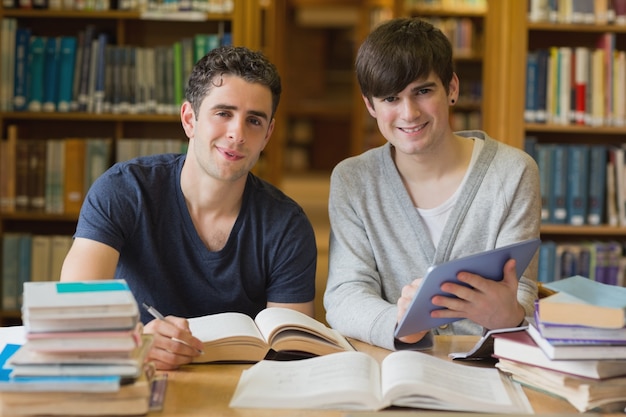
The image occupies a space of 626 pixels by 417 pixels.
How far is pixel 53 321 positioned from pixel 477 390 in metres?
0.65

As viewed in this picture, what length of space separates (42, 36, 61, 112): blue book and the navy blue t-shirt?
194cm

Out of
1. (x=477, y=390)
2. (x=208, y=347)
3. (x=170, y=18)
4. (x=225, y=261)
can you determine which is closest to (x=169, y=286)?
(x=225, y=261)

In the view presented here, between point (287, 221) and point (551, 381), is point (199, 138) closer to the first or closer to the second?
point (287, 221)

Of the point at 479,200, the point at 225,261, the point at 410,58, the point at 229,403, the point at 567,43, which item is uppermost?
the point at 567,43

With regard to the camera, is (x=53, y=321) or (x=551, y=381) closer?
(x=53, y=321)

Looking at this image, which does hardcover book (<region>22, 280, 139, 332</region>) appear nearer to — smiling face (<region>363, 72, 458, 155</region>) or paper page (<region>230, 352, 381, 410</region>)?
paper page (<region>230, 352, 381, 410</region>)

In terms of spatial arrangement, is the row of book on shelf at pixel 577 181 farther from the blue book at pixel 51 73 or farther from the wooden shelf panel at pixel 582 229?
the blue book at pixel 51 73

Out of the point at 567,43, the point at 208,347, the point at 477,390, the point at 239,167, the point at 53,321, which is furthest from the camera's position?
the point at 567,43

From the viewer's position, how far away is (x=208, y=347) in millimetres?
1546

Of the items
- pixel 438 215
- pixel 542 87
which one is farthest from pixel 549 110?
pixel 438 215

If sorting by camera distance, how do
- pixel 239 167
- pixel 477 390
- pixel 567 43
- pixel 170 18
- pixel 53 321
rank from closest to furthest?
pixel 53 321 < pixel 477 390 < pixel 239 167 < pixel 170 18 < pixel 567 43

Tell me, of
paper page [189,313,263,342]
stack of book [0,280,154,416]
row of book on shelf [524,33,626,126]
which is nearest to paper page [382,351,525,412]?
paper page [189,313,263,342]

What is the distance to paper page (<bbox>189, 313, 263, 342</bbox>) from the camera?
1.56 meters

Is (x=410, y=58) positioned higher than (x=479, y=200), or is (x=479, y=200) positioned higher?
(x=410, y=58)
